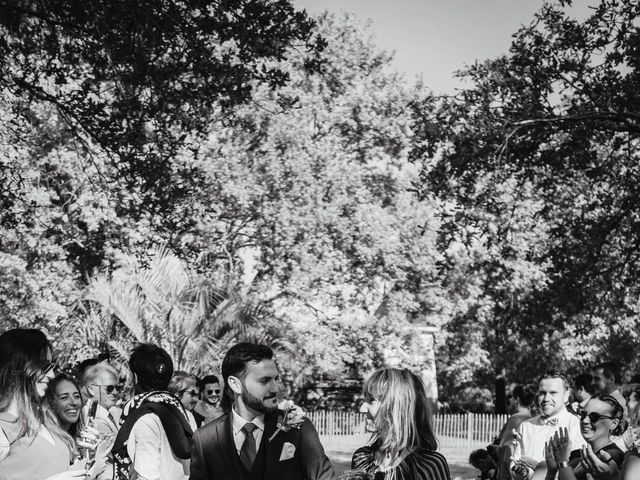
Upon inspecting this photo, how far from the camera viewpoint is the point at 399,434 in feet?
15.3

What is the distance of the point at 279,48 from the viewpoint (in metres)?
10.3

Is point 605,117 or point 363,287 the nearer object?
point 605,117

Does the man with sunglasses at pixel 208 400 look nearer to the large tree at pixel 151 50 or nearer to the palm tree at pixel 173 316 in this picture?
the large tree at pixel 151 50

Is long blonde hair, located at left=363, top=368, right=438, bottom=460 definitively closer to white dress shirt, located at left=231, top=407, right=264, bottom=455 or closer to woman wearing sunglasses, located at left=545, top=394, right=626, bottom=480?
white dress shirt, located at left=231, top=407, right=264, bottom=455

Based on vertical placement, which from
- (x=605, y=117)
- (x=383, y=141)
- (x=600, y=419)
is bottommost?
(x=600, y=419)

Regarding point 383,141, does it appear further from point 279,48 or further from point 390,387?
point 390,387

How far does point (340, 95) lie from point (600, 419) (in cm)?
2663

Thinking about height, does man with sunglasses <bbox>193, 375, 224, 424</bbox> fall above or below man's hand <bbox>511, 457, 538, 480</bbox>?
above

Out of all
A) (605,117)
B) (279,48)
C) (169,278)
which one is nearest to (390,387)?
(279,48)

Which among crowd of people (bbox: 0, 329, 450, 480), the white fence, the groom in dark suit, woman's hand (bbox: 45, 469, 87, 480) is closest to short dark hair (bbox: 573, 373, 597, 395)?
crowd of people (bbox: 0, 329, 450, 480)

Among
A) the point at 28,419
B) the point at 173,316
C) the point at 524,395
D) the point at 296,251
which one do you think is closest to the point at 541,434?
the point at 524,395

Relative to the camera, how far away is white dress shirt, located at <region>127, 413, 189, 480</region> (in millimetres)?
5984

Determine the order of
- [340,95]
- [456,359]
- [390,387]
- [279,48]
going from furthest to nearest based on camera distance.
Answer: [456,359] → [340,95] → [279,48] → [390,387]

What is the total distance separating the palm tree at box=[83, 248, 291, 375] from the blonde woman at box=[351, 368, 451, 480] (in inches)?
508
